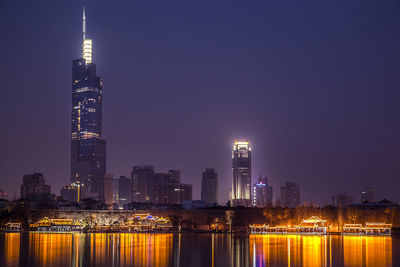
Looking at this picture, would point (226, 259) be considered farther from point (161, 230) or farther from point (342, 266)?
point (161, 230)

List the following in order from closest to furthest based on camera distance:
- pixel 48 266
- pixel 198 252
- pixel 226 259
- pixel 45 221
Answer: pixel 48 266 < pixel 226 259 < pixel 198 252 < pixel 45 221

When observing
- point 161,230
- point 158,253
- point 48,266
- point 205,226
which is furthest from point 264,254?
point 205,226

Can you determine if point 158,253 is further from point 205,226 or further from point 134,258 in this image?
point 205,226

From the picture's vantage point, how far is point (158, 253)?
58.4 meters

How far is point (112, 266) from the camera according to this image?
47.5 m

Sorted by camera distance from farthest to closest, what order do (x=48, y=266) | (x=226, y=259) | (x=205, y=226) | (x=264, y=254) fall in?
(x=205, y=226)
(x=264, y=254)
(x=226, y=259)
(x=48, y=266)

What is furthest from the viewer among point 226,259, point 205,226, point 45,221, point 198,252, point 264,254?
point 205,226

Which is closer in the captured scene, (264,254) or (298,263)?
(298,263)

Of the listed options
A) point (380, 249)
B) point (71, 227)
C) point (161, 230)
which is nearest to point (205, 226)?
point (161, 230)

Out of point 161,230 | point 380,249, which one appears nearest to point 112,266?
point 380,249

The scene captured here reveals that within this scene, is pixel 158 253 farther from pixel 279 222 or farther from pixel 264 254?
pixel 279 222

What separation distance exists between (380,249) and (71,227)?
72.6m

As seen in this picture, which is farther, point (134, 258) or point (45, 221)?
point (45, 221)

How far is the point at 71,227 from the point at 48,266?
73.6 meters
